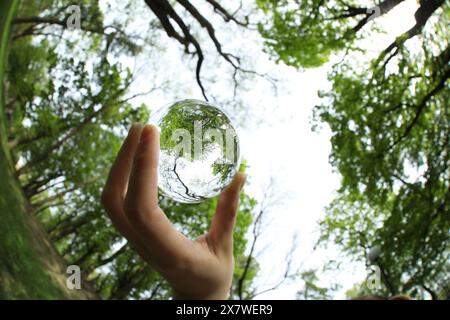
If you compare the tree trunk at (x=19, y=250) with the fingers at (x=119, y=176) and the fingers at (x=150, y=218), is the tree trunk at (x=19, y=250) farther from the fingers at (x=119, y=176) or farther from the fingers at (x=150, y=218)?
the fingers at (x=150, y=218)

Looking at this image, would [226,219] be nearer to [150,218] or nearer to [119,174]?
[150,218]

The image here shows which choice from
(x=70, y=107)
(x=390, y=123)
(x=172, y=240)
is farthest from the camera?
(x=70, y=107)

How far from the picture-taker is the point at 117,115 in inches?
556

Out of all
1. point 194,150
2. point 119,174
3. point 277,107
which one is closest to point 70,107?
point 277,107

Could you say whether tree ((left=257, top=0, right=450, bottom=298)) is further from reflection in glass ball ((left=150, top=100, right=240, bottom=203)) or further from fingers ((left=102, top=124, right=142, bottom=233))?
fingers ((left=102, top=124, right=142, bottom=233))

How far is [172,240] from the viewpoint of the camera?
5.21 ft

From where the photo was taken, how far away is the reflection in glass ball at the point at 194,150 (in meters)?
2.61

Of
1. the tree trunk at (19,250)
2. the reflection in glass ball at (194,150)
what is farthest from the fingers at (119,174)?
the tree trunk at (19,250)

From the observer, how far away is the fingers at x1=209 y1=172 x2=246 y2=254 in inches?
68.6

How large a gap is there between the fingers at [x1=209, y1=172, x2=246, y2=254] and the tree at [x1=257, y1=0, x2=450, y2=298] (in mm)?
9567

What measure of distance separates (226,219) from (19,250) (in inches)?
268

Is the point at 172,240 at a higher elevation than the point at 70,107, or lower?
lower

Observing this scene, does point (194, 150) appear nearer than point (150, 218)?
No
